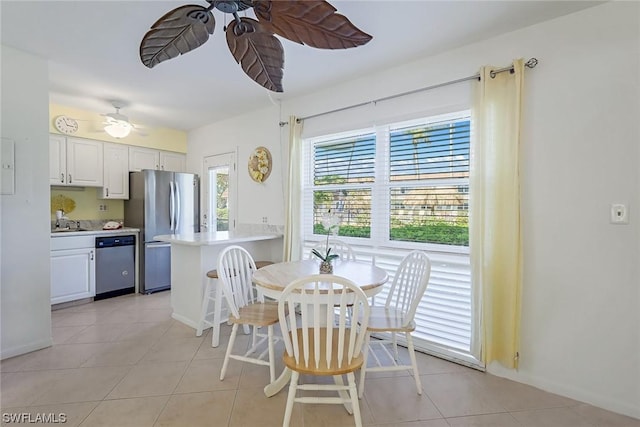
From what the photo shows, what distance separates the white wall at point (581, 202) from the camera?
1838 mm

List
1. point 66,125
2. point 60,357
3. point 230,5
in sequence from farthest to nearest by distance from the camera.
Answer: point 66,125 → point 60,357 → point 230,5

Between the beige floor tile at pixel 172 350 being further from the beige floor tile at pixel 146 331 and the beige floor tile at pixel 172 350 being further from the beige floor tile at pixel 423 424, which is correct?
the beige floor tile at pixel 423 424

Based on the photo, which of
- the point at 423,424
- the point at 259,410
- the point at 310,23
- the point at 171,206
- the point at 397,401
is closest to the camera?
the point at 310,23

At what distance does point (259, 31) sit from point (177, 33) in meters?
0.41

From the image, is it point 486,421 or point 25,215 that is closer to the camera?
point 486,421

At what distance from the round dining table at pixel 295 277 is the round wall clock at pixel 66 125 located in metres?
3.50

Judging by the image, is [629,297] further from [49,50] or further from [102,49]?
[49,50]

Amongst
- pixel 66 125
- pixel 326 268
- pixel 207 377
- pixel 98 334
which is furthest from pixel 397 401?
pixel 66 125

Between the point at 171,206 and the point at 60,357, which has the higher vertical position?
the point at 171,206

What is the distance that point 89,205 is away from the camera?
4340mm

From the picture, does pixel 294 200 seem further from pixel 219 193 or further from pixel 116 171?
pixel 116 171

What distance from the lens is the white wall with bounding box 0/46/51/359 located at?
2.44 meters

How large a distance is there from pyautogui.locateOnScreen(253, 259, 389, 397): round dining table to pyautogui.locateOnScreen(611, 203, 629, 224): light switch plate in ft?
4.63

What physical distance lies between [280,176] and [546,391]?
122 inches
